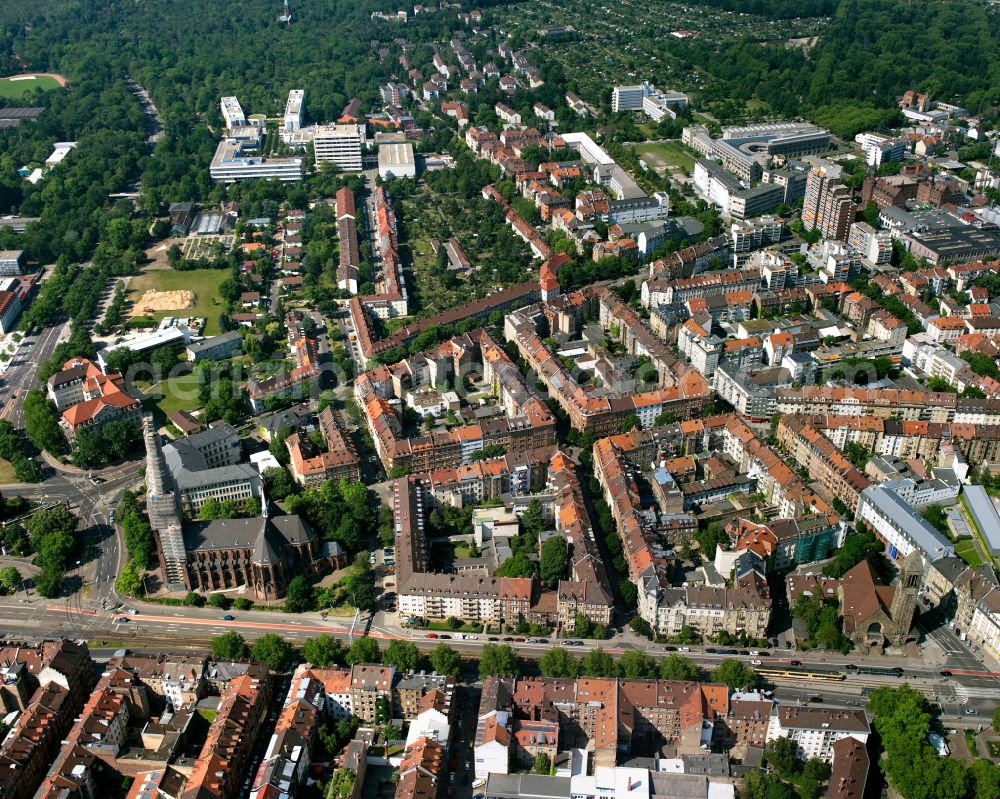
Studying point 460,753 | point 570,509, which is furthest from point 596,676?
point 570,509

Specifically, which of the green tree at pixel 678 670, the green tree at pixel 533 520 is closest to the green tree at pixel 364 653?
A: the green tree at pixel 533 520

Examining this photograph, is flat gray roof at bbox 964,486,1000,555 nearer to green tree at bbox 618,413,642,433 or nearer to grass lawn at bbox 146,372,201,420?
green tree at bbox 618,413,642,433

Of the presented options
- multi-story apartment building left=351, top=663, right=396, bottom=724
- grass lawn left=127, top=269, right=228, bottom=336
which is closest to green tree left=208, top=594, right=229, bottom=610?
multi-story apartment building left=351, top=663, right=396, bottom=724

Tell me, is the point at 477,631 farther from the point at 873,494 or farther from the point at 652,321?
the point at 652,321

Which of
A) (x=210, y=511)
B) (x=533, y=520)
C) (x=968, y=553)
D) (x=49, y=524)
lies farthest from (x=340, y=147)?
(x=968, y=553)

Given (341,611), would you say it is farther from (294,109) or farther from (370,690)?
(294,109)
